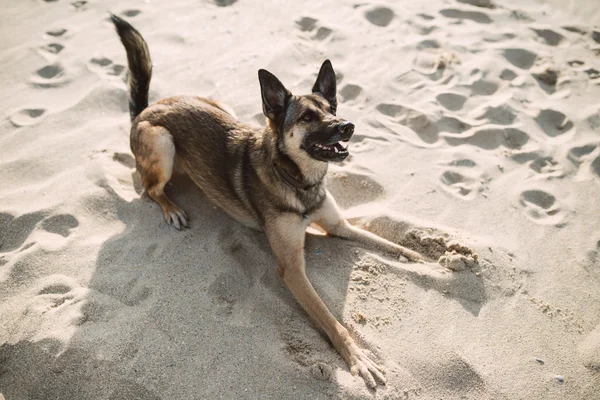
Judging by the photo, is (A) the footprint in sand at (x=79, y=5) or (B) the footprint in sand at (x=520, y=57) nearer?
(B) the footprint in sand at (x=520, y=57)

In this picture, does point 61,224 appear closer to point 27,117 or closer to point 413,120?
point 27,117

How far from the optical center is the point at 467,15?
6297 millimetres

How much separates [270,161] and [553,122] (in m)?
3.64

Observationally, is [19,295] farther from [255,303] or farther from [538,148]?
[538,148]

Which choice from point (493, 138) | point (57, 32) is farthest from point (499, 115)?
point (57, 32)

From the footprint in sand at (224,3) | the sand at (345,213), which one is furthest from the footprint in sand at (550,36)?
the footprint in sand at (224,3)

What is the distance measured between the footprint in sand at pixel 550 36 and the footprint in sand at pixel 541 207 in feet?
9.93

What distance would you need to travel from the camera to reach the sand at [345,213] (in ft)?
9.25

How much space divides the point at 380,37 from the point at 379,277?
4023mm

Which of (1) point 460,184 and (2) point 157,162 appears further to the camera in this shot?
(1) point 460,184

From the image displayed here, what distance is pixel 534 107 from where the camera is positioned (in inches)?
194

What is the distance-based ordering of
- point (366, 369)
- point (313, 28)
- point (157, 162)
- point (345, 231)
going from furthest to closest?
point (313, 28) < point (157, 162) < point (345, 231) < point (366, 369)

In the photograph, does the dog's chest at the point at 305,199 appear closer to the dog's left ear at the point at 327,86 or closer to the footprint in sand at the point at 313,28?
the dog's left ear at the point at 327,86

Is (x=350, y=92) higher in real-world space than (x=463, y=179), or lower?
higher
